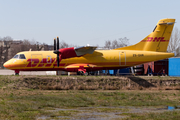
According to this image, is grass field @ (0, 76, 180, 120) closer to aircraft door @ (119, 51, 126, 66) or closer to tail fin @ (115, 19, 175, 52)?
aircraft door @ (119, 51, 126, 66)

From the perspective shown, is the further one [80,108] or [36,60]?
[36,60]

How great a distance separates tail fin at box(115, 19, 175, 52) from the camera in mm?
33062

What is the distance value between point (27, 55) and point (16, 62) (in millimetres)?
1657

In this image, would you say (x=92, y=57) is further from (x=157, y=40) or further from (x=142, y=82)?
(x=157, y=40)

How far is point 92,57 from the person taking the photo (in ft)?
104

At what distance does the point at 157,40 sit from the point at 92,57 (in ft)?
31.0

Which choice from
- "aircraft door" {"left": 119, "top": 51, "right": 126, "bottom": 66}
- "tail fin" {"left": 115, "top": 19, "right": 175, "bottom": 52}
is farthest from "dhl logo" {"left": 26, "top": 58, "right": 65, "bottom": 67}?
"tail fin" {"left": 115, "top": 19, "right": 175, "bottom": 52}

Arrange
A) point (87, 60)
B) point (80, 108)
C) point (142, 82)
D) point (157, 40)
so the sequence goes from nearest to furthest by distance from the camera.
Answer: point (80, 108), point (142, 82), point (87, 60), point (157, 40)

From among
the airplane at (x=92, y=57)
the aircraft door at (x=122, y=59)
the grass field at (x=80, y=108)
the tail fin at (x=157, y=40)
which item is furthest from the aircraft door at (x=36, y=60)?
the tail fin at (x=157, y=40)

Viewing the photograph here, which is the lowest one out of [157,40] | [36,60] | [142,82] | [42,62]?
[142,82]

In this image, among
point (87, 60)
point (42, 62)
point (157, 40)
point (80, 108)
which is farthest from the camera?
point (157, 40)

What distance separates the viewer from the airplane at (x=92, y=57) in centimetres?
3077

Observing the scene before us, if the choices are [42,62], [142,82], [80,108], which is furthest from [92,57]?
[80,108]

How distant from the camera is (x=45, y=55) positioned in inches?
1222
